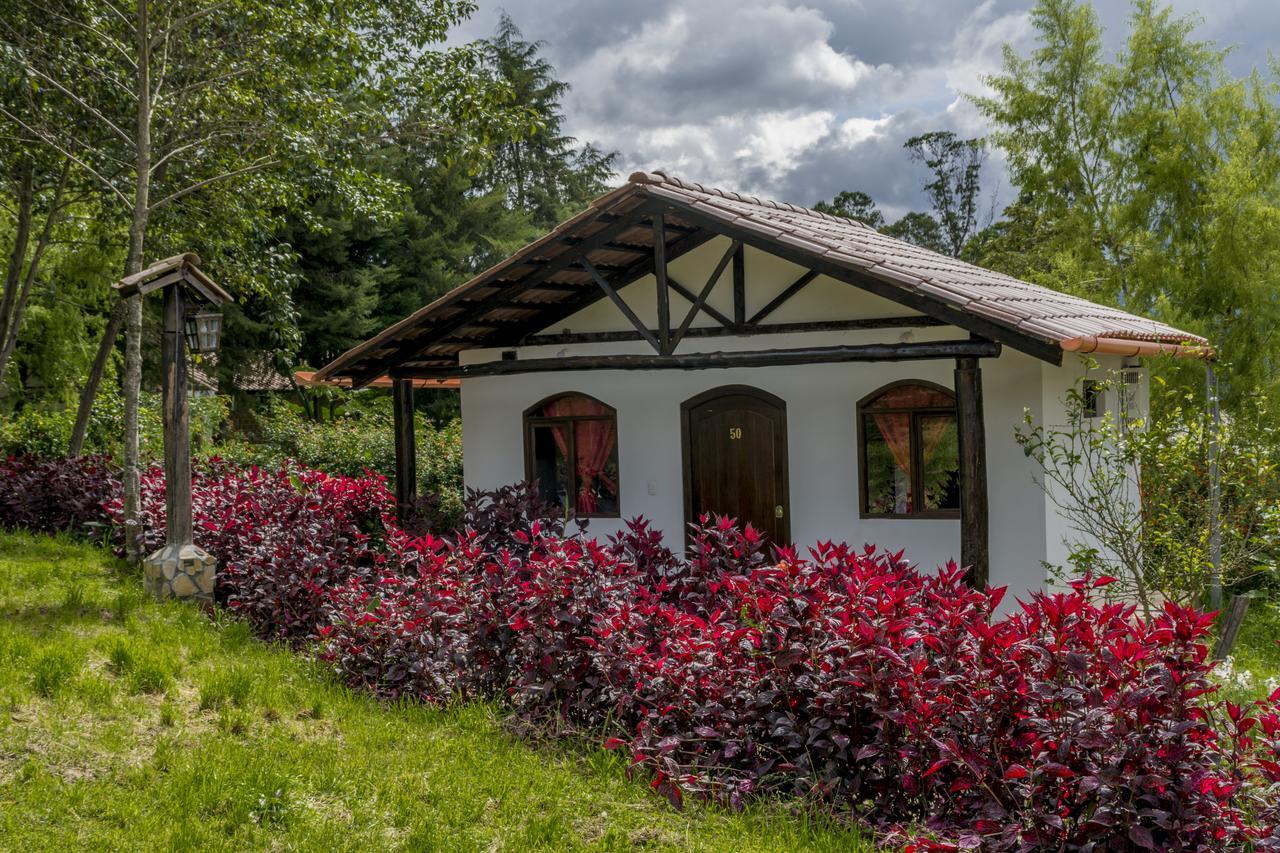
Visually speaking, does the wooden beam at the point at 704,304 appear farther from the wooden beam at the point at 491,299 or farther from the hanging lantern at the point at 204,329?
the hanging lantern at the point at 204,329

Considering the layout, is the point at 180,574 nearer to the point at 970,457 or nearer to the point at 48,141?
the point at 48,141

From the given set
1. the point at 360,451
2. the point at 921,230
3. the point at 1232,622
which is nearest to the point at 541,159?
the point at 921,230

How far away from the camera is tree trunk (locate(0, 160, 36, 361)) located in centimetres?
1272

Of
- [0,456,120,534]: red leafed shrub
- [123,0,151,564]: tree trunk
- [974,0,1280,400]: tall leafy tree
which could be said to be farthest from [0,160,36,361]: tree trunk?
[974,0,1280,400]: tall leafy tree

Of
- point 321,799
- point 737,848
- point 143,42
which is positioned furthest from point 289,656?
point 143,42

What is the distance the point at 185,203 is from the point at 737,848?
11.4 meters

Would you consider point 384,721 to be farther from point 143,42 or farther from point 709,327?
point 143,42

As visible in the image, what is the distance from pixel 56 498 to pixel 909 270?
9.56 m

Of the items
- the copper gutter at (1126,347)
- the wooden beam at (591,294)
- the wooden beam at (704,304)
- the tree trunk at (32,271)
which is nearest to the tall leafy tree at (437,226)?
the tree trunk at (32,271)

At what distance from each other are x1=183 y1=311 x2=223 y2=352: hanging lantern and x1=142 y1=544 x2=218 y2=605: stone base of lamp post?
1715 millimetres

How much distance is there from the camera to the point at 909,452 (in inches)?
364

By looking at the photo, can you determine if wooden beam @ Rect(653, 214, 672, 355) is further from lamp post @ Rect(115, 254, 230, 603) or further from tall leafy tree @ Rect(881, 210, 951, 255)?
tall leafy tree @ Rect(881, 210, 951, 255)

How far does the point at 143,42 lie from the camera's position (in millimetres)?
9414

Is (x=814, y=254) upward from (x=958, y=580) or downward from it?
upward
